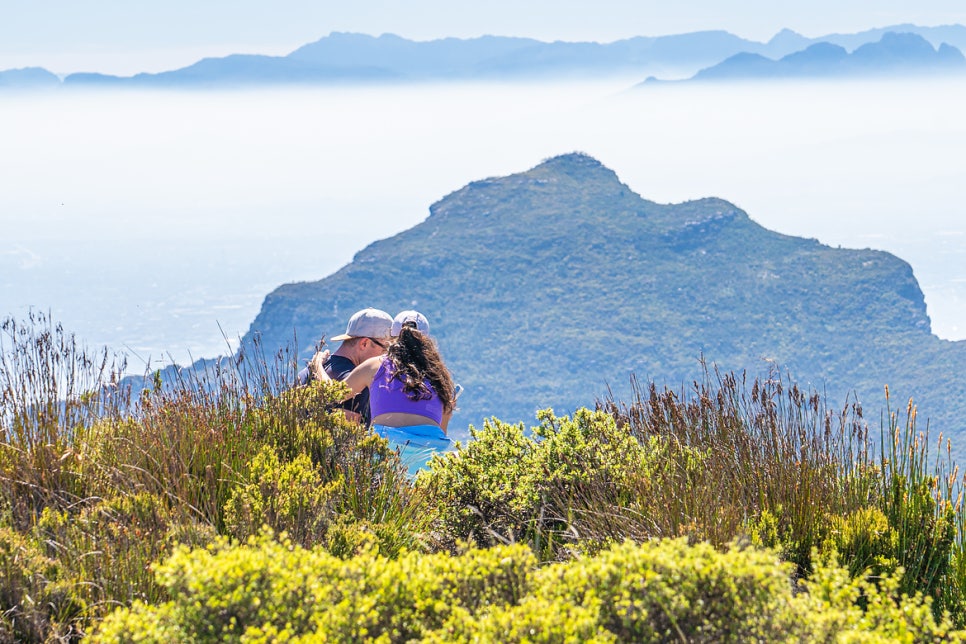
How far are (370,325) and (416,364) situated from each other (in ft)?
2.88

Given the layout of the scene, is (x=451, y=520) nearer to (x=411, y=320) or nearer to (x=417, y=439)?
(x=417, y=439)

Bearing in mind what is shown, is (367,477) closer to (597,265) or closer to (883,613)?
(883,613)

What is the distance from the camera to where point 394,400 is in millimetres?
4816

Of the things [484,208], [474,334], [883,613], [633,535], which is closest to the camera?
[883,613]

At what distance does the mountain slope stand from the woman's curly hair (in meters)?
106

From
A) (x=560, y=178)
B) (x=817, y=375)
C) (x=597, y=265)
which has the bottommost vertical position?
(x=817, y=375)

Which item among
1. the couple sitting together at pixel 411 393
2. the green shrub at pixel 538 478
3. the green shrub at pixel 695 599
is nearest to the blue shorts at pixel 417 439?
the couple sitting together at pixel 411 393

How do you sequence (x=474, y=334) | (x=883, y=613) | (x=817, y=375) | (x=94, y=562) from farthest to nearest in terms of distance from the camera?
(x=474, y=334) < (x=817, y=375) < (x=94, y=562) < (x=883, y=613)

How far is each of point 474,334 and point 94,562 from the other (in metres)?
134

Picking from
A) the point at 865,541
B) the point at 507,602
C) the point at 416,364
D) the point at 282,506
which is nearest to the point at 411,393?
the point at 416,364

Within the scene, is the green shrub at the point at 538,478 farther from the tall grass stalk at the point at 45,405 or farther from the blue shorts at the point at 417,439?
the tall grass stalk at the point at 45,405

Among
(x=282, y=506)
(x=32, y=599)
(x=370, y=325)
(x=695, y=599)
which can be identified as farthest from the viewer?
(x=370, y=325)

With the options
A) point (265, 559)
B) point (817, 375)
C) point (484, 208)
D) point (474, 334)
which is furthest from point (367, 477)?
point (484, 208)

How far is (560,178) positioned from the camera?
530ft
